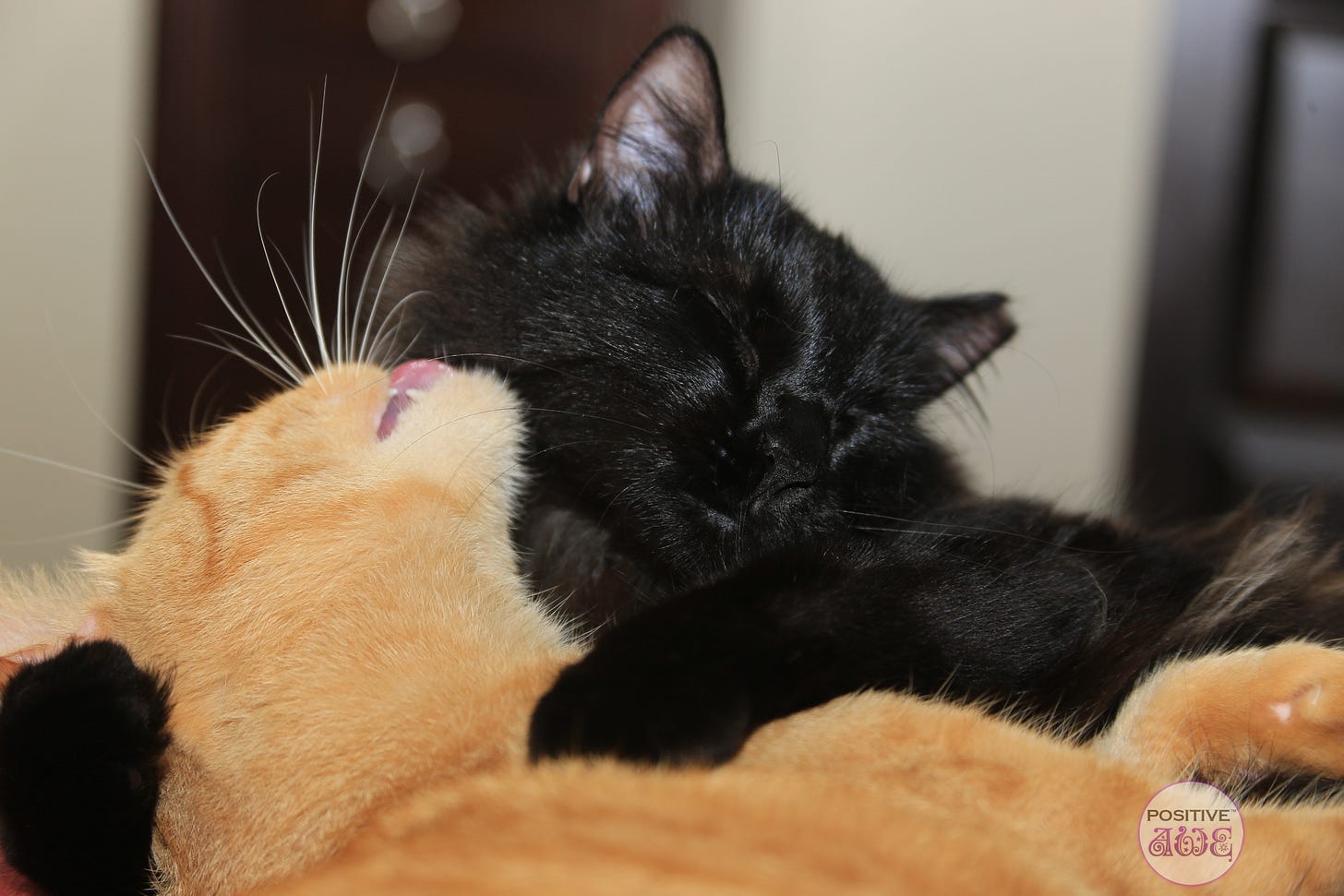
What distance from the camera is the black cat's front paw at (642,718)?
2.21 feet

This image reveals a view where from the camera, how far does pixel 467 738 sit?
75 centimetres

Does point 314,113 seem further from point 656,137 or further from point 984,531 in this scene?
point 984,531

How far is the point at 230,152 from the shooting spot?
2.50 metres

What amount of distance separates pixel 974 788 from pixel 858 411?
47 centimetres

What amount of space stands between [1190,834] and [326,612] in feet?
2.22

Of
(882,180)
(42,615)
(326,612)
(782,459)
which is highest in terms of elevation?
(882,180)

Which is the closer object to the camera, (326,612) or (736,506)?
(326,612)

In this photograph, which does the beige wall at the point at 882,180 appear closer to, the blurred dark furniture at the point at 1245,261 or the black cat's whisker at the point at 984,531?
the blurred dark furniture at the point at 1245,261

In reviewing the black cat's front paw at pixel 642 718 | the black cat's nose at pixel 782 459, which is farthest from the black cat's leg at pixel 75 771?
the black cat's nose at pixel 782 459

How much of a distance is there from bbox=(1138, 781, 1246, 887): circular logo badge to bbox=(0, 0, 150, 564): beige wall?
2.39 meters

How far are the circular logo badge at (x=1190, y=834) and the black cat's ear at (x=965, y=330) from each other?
66cm

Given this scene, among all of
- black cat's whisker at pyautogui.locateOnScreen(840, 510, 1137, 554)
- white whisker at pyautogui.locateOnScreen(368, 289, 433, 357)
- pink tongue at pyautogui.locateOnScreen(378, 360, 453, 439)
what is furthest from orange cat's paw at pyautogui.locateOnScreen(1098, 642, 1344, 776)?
white whisker at pyautogui.locateOnScreen(368, 289, 433, 357)

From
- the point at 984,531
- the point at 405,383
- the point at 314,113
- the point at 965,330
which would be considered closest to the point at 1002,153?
the point at 965,330

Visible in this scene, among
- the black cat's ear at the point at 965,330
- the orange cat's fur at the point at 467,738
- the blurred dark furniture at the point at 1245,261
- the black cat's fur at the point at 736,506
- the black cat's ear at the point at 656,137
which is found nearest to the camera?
the orange cat's fur at the point at 467,738
